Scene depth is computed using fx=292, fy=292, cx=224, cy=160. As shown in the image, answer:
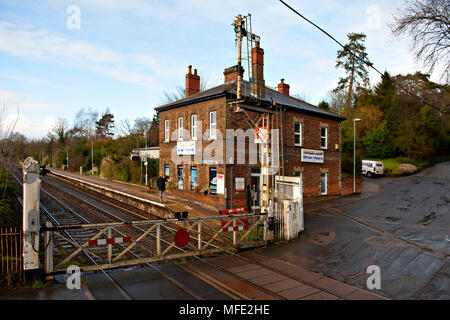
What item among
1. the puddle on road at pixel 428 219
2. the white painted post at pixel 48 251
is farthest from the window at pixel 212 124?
the white painted post at pixel 48 251

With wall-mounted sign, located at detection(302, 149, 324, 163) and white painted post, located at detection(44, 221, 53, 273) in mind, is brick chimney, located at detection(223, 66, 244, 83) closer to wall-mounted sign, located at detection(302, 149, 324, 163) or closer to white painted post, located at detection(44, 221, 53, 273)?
wall-mounted sign, located at detection(302, 149, 324, 163)

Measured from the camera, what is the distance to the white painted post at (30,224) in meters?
6.66

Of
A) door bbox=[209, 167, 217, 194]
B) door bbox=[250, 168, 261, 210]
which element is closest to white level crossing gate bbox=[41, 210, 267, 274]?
door bbox=[209, 167, 217, 194]

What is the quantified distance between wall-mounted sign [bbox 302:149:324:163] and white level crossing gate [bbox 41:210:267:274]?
9.69 meters

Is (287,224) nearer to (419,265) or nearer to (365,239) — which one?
(365,239)

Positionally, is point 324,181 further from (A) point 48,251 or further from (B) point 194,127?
(A) point 48,251

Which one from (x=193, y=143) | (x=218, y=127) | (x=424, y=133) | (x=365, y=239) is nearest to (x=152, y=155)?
(x=193, y=143)

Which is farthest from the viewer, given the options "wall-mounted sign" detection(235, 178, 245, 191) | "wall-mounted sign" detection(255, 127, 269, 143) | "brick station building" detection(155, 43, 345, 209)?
"brick station building" detection(155, 43, 345, 209)

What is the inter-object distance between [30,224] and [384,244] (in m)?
11.4

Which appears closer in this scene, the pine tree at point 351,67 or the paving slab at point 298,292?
the paving slab at point 298,292

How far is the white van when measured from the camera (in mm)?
33625

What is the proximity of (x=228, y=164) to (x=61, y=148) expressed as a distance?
58.7 meters

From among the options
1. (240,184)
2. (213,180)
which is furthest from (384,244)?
(213,180)

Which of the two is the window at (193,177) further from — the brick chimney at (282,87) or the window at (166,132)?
the brick chimney at (282,87)
